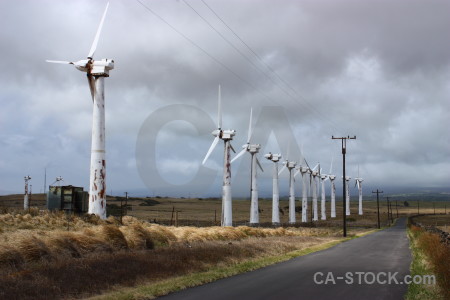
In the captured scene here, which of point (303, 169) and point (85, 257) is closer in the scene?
point (85, 257)

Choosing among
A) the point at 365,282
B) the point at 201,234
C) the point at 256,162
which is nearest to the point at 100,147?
the point at 201,234

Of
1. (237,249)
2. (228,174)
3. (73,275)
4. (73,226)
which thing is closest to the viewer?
(73,275)

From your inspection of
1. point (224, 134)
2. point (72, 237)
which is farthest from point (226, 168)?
point (72, 237)

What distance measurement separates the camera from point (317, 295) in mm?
14820

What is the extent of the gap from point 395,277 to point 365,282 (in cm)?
227

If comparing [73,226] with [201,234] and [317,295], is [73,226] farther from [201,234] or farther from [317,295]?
[317,295]

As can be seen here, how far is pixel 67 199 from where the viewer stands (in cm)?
3906

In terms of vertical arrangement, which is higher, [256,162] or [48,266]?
[256,162]

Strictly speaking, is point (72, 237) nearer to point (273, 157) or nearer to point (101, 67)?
point (101, 67)

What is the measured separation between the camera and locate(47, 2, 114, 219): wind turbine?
3409 centimetres

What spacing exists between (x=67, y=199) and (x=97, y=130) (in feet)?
26.5

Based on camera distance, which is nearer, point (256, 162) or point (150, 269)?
point (150, 269)

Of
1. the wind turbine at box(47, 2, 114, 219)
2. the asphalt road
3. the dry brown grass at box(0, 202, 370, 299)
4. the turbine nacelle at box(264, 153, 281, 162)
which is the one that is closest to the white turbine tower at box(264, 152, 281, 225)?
the turbine nacelle at box(264, 153, 281, 162)

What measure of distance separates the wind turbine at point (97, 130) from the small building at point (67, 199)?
5.23 metres
